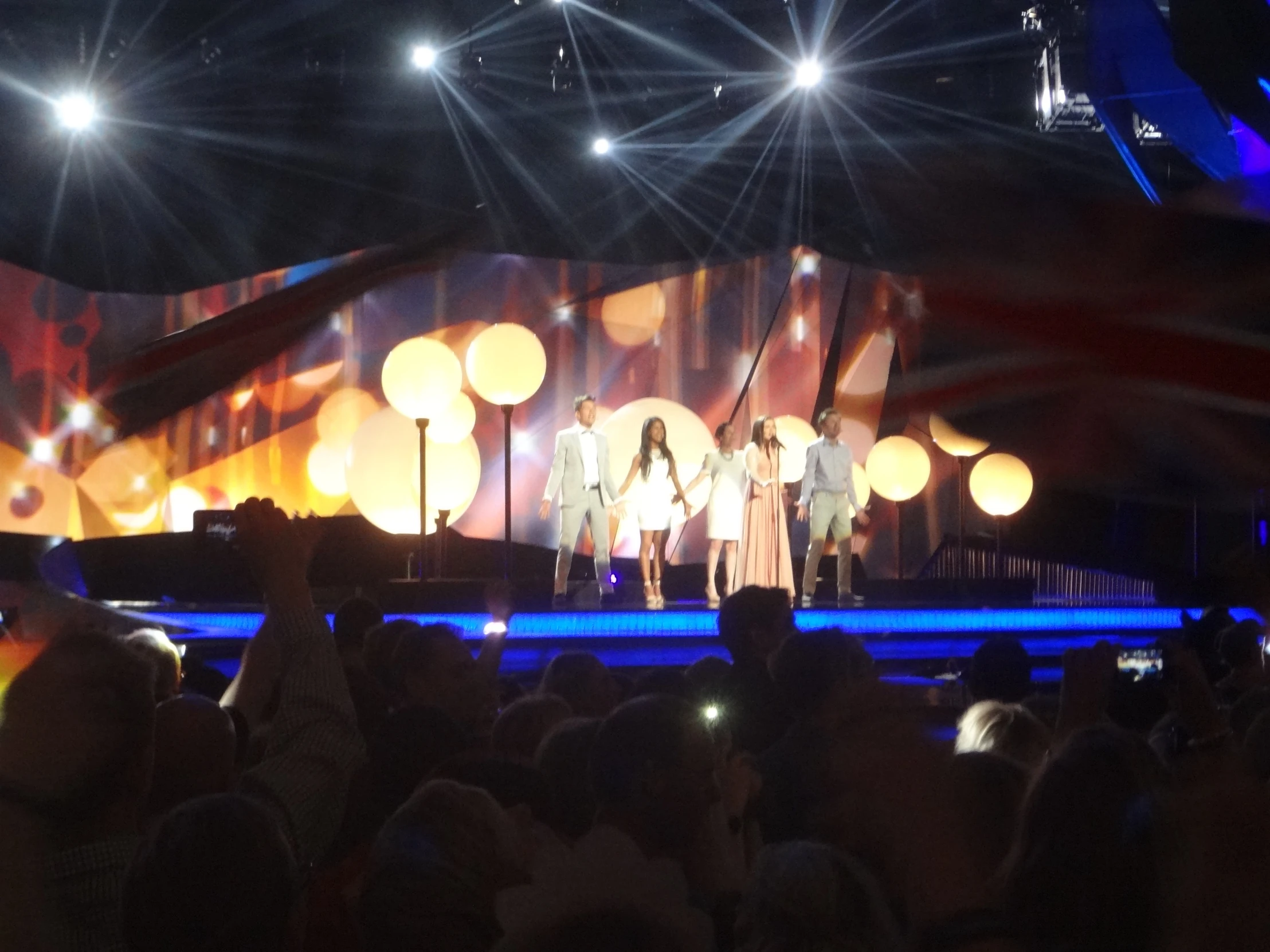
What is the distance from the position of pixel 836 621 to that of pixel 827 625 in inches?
36.4

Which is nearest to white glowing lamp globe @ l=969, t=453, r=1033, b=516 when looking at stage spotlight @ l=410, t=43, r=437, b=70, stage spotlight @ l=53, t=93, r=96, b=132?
stage spotlight @ l=410, t=43, r=437, b=70

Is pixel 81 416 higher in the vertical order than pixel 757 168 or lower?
lower

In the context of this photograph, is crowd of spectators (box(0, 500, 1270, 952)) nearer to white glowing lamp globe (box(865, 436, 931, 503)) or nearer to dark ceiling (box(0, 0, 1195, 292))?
dark ceiling (box(0, 0, 1195, 292))

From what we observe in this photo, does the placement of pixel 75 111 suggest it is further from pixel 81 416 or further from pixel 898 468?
pixel 898 468

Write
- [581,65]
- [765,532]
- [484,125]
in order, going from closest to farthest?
[581,65] < [765,532] < [484,125]

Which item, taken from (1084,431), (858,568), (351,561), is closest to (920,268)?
(1084,431)

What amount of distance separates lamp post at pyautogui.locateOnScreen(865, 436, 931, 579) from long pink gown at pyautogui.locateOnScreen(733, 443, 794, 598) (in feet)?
5.89

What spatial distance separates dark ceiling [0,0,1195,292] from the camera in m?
9.55

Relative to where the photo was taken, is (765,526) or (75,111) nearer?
(75,111)

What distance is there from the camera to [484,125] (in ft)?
36.8

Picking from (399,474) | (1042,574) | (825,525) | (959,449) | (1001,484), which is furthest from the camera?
(1042,574)

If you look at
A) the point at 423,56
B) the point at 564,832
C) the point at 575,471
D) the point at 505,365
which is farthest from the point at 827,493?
the point at 564,832

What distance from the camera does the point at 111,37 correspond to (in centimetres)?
937

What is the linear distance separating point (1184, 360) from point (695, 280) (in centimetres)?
468
